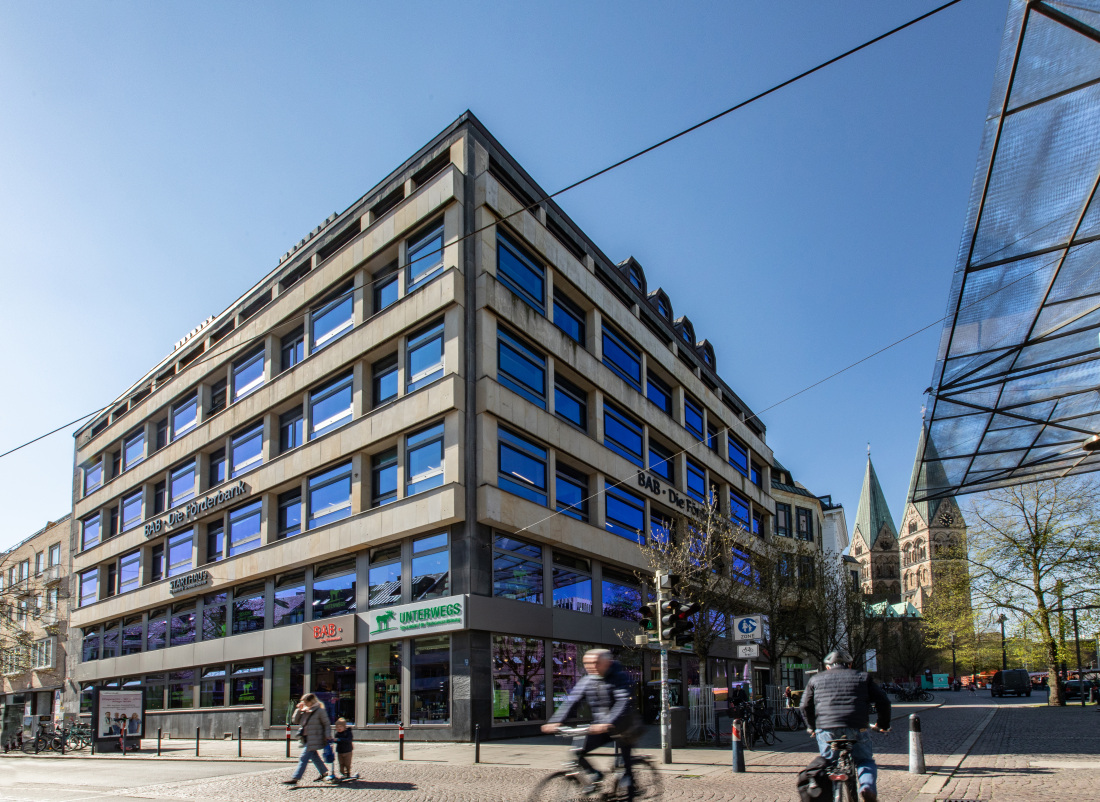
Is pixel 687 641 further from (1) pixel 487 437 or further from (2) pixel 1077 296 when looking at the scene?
(1) pixel 487 437

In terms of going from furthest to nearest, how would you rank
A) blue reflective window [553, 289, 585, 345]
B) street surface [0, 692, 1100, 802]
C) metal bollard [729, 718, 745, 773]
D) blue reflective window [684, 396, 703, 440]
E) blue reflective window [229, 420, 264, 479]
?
blue reflective window [684, 396, 703, 440]
blue reflective window [229, 420, 264, 479]
blue reflective window [553, 289, 585, 345]
metal bollard [729, 718, 745, 773]
street surface [0, 692, 1100, 802]

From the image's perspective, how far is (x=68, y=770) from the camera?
18.8 metres

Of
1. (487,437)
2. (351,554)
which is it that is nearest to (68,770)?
(351,554)

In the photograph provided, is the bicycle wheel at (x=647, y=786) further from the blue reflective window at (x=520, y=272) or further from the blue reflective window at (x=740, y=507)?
the blue reflective window at (x=740, y=507)

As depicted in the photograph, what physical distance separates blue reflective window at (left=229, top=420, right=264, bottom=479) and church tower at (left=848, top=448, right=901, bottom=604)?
375 ft

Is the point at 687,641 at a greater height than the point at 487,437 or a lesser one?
lesser

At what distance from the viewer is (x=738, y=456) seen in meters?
47.6

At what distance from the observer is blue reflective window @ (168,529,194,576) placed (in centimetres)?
3466

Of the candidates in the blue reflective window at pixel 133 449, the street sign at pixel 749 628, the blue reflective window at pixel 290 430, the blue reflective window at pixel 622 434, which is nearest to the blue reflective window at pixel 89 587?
the blue reflective window at pixel 133 449

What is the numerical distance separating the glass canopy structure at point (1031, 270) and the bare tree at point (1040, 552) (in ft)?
68.1

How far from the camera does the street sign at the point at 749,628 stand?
18781 mm

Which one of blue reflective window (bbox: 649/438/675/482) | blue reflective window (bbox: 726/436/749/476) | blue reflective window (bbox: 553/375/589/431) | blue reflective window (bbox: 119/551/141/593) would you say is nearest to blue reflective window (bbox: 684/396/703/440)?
blue reflective window (bbox: 649/438/675/482)

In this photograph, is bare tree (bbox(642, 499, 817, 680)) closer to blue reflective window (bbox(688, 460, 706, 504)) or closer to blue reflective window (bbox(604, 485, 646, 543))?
blue reflective window (bbox(604, 485, 646, 543))

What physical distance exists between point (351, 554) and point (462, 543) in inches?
207
